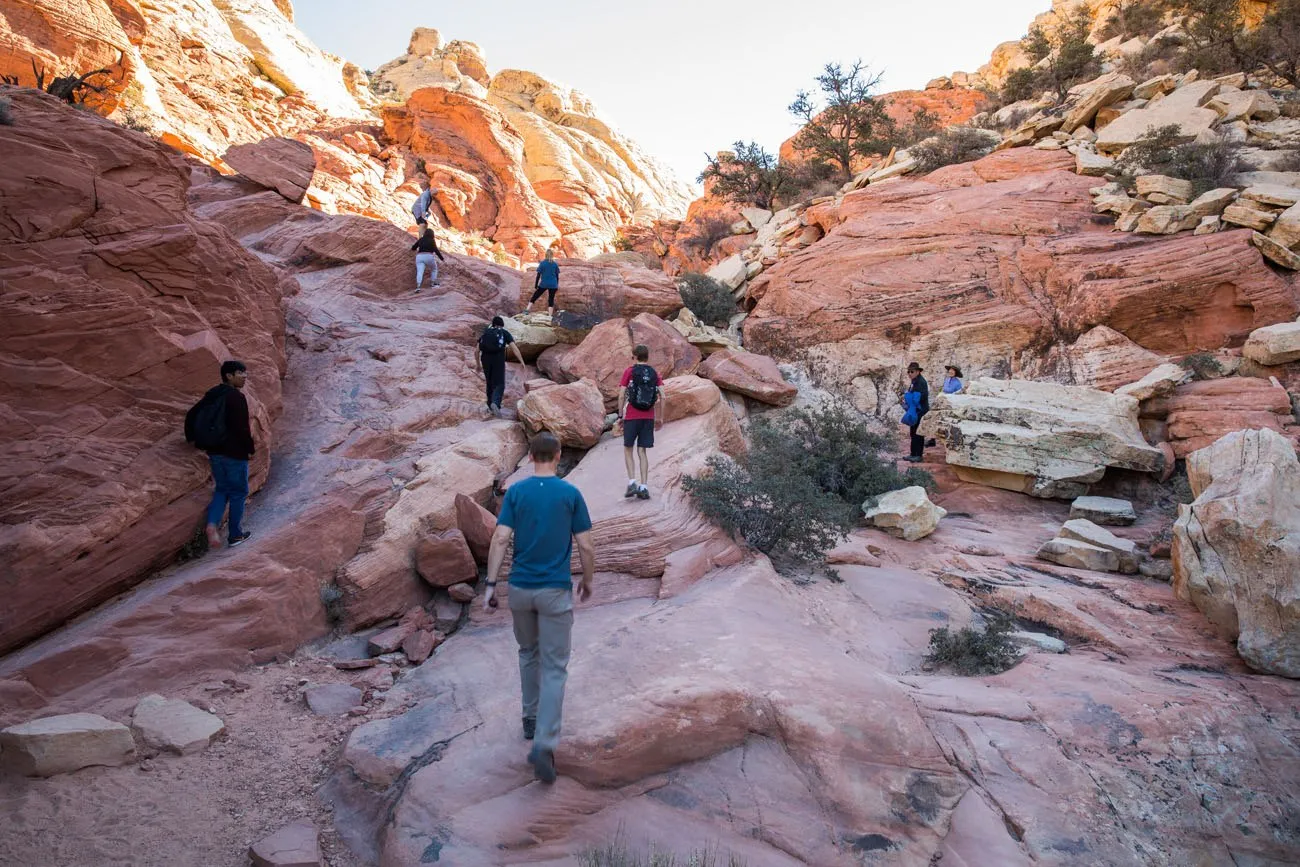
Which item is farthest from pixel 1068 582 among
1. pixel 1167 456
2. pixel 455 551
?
pixel 455 551

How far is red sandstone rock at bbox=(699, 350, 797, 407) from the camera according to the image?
12.4 metres

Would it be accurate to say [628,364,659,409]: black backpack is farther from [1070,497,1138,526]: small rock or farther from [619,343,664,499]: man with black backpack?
[1070,497,1138,526]: small rock

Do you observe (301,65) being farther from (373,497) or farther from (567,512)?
(567,512)

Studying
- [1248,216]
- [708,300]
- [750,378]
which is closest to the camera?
[1248,216]

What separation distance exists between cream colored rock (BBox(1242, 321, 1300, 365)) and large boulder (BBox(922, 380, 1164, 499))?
6.86 ft

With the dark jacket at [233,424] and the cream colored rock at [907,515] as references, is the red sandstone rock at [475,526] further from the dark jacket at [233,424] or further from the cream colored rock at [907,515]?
the cream colored rock at [907,515]

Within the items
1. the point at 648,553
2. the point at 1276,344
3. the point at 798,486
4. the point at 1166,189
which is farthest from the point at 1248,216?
the point at 648,553

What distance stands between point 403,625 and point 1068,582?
688 cm

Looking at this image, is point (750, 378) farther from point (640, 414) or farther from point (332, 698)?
point (332, 698)

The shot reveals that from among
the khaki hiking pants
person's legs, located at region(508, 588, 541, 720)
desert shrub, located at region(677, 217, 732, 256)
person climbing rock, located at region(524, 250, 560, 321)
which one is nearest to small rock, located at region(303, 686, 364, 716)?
person's legs, located at region(508, 588, 541, 720)

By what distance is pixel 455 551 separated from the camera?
6.77m

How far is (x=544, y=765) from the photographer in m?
3.67

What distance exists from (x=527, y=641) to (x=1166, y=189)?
15984mm

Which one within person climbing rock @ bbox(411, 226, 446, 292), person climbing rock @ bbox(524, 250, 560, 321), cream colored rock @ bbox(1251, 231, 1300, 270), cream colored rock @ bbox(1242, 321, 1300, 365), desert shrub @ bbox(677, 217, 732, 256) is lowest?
cream colored rock @ bbox(1242, 321, 1300, 365)
